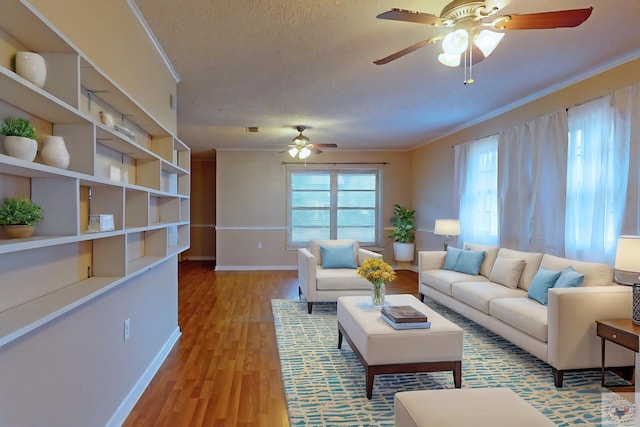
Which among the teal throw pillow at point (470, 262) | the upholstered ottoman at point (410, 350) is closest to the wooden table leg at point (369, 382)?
the upholstered ottoman at point (410, 350)

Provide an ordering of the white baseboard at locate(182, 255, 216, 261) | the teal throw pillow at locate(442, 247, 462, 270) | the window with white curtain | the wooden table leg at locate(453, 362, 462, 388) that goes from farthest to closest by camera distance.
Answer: the white baseboard at locate(182, 255, 216, 261)
the window with white curtain
the teal throw pillow at locate(442, 247, 462, 270)
the wooden table leg at locate(453, 362, 462, 388)

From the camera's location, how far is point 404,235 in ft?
24.2

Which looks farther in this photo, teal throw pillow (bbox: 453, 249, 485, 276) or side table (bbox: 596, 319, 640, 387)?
teal throw pillow (bbox: 453, 249, 485, 276)

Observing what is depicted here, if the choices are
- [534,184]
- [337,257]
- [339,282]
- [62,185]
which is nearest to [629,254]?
[534,184]

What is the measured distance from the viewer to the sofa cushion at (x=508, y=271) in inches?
147

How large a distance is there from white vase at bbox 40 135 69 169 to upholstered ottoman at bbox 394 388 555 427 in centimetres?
171

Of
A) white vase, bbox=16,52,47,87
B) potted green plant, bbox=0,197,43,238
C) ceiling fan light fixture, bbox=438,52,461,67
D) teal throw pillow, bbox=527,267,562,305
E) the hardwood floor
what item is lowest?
the hardwood floor

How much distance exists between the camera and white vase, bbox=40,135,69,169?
1366mm

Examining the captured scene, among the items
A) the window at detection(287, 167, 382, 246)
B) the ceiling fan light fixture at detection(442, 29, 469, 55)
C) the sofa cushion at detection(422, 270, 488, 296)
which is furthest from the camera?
the window at detection(287, 167, 382, 246)

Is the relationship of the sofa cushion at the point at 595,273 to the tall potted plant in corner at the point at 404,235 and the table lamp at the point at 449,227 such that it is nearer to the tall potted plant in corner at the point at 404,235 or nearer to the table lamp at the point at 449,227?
the table lamp at the point at 449,227

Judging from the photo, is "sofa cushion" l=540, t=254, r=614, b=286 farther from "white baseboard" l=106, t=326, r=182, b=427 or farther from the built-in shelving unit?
"white baseboard" l=106, t=326, r=182, b=427

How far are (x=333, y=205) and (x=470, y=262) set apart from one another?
3.84 meters

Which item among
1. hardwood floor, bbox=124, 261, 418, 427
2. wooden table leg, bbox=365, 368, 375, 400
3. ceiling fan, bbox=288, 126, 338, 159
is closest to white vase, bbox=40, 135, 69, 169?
hardwood floor, bbox=124, 261, 418, 427

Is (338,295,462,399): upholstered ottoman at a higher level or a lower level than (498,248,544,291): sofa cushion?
lower
